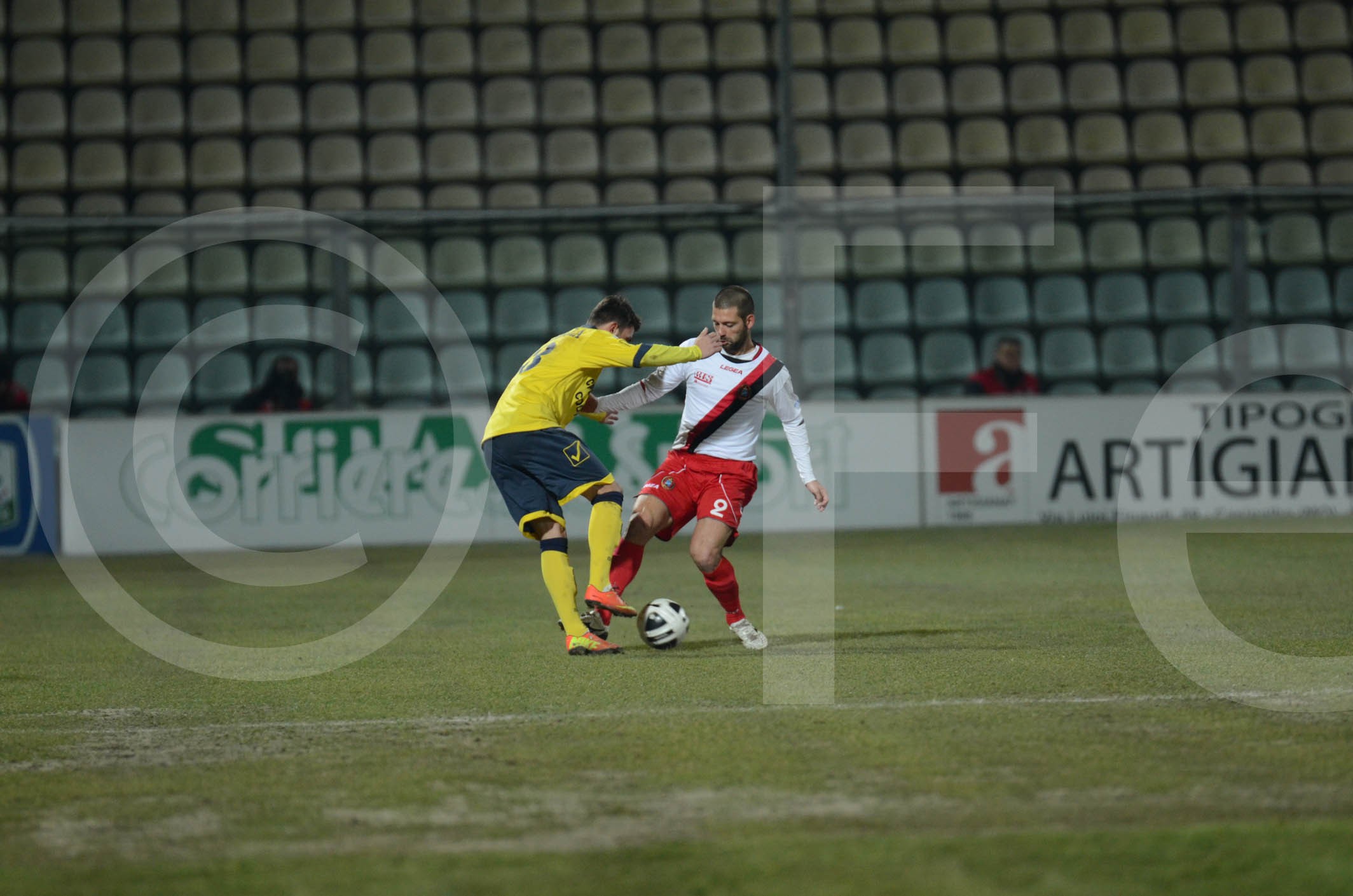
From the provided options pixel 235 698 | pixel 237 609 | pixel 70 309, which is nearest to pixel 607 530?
pixel 235 698

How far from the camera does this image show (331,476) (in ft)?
43.2

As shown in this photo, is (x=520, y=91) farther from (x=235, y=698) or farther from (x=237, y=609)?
(x=235, y=698)

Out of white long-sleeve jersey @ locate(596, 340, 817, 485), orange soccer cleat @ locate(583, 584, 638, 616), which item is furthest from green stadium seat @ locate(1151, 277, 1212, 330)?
orange soccer cleat @ locate(583, 584, 638, 616)

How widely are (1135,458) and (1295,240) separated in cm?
349

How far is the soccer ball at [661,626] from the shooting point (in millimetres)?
6746

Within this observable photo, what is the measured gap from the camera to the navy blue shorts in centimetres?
680

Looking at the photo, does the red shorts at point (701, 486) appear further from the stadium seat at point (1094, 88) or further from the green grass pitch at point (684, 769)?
the stadium seat at point (1094, 88)

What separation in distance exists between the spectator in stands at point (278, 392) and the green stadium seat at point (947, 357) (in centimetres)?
624

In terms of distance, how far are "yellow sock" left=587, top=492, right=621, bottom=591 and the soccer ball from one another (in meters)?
0.25

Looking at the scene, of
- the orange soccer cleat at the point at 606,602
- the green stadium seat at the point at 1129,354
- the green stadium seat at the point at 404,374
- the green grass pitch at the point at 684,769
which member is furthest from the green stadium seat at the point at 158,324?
the green stadium seat at the point at 1129,354

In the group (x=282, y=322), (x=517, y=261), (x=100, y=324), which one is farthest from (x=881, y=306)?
(x=100, y=324)

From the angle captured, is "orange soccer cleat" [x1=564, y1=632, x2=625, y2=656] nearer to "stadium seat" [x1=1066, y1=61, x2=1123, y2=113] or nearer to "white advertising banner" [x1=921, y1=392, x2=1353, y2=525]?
"white advertising banner" [x1=921, y1=392, x2=1353, y2=525]

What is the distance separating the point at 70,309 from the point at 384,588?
6598 millimetres

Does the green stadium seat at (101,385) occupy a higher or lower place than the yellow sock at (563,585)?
higher
